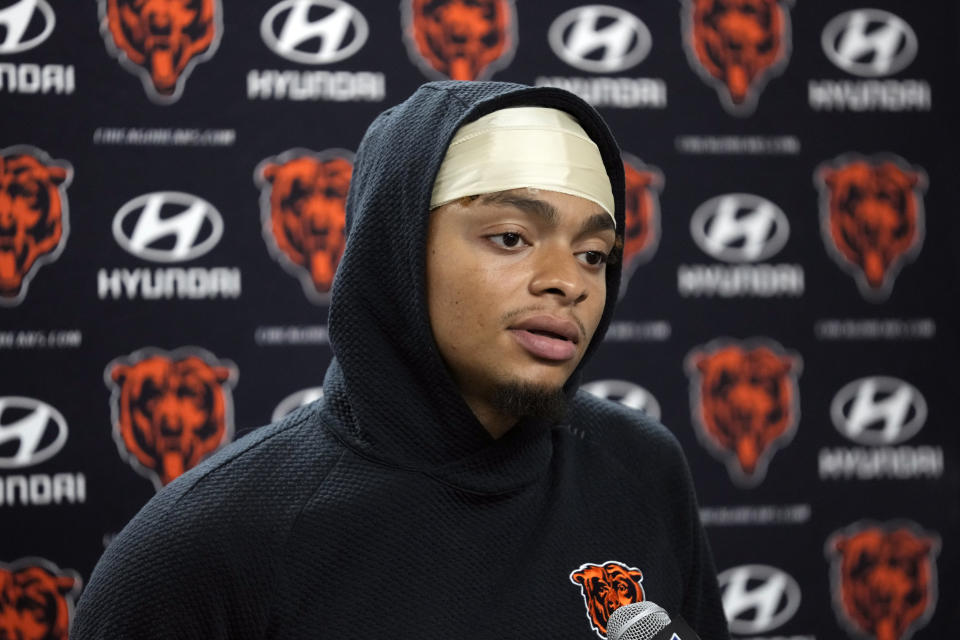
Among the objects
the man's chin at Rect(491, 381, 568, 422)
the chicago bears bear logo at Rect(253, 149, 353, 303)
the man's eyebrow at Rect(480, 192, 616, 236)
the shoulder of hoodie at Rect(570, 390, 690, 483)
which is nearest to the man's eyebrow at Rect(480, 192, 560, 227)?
the man's eyebrow at Rect(480, 192, 616, 236)

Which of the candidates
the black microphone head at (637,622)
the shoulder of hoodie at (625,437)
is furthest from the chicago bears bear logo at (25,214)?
the black microphone head at (637,622)

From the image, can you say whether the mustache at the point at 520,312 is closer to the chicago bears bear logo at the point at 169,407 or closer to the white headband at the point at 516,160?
the white headband at the point at 516,160

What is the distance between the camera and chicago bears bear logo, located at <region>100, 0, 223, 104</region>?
1896 millimetres

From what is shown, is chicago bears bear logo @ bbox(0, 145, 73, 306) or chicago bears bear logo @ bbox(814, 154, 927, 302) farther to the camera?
chicago bears bear logo @ bbox(814, 154, 927, 302)

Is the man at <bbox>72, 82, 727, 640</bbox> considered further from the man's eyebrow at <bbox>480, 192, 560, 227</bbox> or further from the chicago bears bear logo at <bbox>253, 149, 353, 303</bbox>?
the chicago bears bear logo at <bbox>253, 149, 353, 303</bbox>

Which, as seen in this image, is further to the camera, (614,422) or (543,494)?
(614,422)

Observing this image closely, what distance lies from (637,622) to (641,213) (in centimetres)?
135

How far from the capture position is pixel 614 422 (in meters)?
→ 1.15

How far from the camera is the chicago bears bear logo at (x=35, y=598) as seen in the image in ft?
5.99

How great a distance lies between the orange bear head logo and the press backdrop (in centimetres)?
106

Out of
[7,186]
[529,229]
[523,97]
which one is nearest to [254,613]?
[529,229]

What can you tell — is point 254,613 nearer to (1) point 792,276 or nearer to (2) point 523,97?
(2) point 523,97

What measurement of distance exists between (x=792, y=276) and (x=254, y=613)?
1545 millimetres

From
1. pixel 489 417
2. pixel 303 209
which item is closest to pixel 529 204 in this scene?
pixel 489 417
